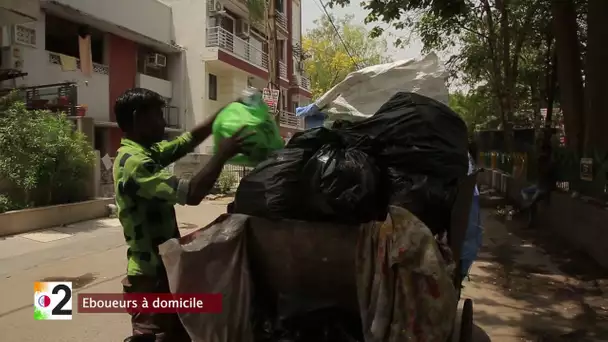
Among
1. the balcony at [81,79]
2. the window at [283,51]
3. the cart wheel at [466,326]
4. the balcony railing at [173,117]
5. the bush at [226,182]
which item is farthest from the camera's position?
the window at [283,51]

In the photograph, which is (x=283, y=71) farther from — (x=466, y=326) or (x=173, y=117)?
(x=466, y=326)

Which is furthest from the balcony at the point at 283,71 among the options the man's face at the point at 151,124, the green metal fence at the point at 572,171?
the man's face at the point at 151,124

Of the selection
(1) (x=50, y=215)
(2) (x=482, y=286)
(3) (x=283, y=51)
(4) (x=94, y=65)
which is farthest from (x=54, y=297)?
(3) (x=283, y=51)

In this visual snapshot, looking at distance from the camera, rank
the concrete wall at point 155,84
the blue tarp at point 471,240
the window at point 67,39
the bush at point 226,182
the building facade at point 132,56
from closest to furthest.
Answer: the blue tarp at point 471,240 < the building facade at point 132,56 < the window at point 67,39 < the bush at point 226,182 < the concrete wall at point 155,84

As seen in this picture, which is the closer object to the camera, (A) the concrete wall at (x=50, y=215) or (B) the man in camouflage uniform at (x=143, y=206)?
(B) the man in camouflage uniform at (x=143, y=206)

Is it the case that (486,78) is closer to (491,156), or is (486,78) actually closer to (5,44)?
(491,156)

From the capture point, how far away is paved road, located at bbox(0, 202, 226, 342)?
4.28 metres

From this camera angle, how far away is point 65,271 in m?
6.47

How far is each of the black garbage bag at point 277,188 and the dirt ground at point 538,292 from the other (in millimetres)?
1514

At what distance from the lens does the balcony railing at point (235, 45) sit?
811 inches

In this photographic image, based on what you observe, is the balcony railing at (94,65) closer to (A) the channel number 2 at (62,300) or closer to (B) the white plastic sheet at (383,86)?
(B) the white plastic sheet at (383,86)

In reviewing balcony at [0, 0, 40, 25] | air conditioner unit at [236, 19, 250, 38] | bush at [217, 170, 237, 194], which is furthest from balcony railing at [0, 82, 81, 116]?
air conditioner unit at [236, 19, 250, 38]

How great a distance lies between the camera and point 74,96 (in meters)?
12.7

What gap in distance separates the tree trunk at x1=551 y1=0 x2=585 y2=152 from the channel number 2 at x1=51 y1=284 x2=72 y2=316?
27.0 ft
